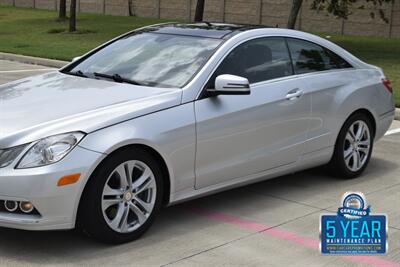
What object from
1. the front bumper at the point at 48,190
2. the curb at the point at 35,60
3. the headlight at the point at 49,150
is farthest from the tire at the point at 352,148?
the curb at the point at 35,60

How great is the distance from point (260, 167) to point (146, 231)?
→ 3.88ft

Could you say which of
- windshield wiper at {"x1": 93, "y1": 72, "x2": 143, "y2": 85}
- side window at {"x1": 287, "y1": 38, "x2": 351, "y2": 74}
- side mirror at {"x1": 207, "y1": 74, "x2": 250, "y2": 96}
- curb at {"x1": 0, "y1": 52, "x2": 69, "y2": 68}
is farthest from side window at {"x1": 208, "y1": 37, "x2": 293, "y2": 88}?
curb at {"x1": 0, "y1": 52, "x2": 69, "y2": 68}

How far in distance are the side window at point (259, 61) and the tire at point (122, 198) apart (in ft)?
3.33

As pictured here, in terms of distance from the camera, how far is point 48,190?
4.11 m

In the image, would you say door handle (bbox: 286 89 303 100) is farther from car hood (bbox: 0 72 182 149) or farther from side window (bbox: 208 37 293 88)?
car hood (bbox: 0 72 182 149)

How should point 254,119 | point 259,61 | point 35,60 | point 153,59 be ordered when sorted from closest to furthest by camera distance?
point 254,119
point 153,59
point 259,61
point 35,60

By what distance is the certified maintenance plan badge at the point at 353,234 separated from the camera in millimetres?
4395

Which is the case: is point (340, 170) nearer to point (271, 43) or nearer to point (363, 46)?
point (271, 43)

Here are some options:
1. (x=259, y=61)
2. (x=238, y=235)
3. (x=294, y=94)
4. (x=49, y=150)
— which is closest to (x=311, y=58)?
(x=294, y=94)

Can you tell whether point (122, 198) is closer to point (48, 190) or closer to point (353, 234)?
point (48, 190)

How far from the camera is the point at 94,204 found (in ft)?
14.1

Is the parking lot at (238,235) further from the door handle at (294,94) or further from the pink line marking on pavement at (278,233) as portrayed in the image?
the door handle at (294,94)

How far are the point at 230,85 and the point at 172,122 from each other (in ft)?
1.78

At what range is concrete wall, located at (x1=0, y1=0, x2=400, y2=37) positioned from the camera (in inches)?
1038
